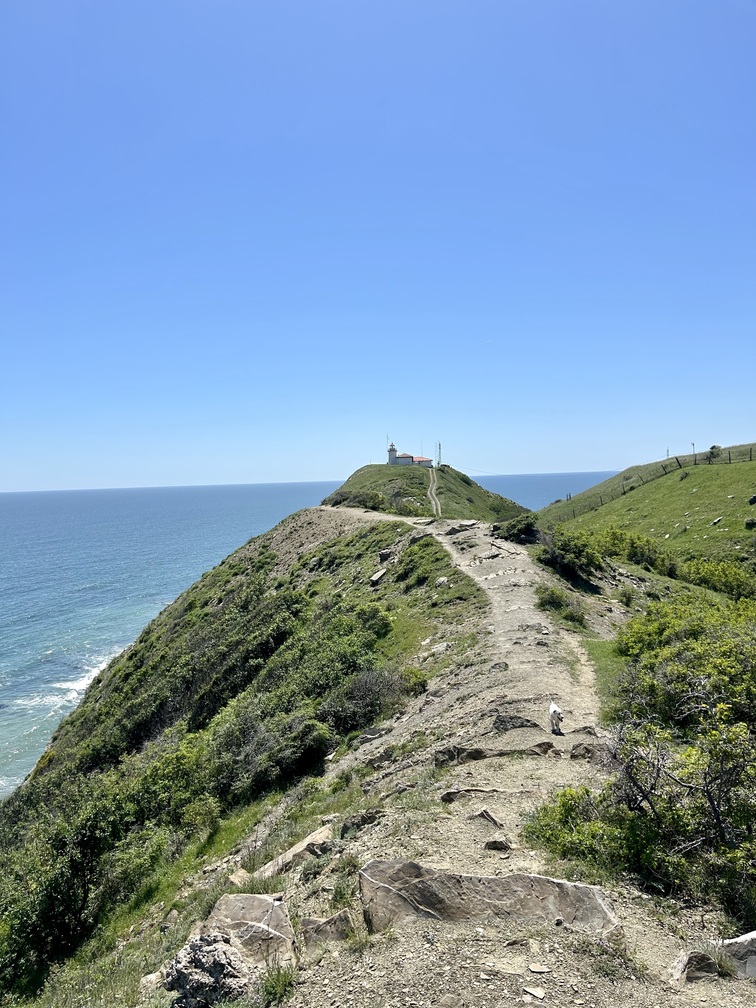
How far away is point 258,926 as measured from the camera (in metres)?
7.27

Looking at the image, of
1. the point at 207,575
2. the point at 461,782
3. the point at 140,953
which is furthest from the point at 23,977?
the point at 207,575

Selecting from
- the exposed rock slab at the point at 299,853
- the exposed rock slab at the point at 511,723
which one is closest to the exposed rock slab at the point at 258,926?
the exposed rock slab at the point at 299,853

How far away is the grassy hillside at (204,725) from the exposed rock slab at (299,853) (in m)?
4.40

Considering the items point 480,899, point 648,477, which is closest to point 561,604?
point 480,899

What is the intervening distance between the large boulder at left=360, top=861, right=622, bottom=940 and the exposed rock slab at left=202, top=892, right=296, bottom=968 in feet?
3.82

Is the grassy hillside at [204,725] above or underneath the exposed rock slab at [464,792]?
underneath

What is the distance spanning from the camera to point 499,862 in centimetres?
764

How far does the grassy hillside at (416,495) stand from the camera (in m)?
63.6

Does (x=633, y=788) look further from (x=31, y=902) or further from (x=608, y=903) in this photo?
(x=31, y=902)

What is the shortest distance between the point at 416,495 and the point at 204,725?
53066 mm

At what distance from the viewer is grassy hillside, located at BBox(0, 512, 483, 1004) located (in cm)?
1248

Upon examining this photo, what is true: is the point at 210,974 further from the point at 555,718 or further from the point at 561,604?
the point at 561,604

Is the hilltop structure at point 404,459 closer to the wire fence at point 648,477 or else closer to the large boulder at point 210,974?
the wire fence at point 648,477

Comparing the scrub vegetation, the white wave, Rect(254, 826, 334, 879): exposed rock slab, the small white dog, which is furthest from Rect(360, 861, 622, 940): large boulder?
the white wave
